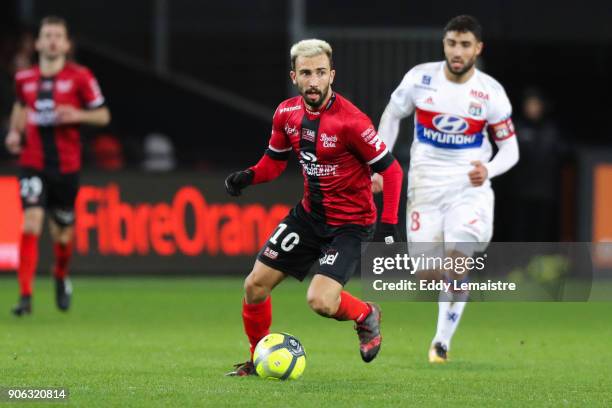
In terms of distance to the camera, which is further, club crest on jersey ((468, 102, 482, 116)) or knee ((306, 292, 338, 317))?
club crest on jersey ((468, 102, 482, 116))

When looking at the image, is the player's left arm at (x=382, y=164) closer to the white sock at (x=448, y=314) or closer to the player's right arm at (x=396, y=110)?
the player's right arm at (x=396, y=110)

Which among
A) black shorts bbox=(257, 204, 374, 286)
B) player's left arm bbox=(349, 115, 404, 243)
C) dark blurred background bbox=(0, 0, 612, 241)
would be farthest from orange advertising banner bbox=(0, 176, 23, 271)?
player's left arm bbox=(349, 115, 404, 243)

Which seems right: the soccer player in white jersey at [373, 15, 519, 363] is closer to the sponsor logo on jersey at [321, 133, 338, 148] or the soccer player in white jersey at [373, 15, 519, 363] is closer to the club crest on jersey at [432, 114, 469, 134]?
the club crest on jersey at [432, 114, 469, 134]

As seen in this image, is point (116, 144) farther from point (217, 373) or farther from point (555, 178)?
point (217, 373)

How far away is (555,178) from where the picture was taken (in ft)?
55.5

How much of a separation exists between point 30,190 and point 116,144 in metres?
5.17

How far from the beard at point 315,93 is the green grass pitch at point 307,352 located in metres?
1.54

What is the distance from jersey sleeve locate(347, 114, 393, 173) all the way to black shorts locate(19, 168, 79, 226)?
473cm

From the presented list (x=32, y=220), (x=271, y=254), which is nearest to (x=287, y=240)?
(x=271, y=254)

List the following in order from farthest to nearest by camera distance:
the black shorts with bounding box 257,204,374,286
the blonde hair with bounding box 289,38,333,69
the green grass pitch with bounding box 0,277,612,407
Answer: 1. the black shorts with bounding box 257,204,374,286
2. the blonde hair with bounding box 289,38,333,69
3. the green grass pitch with bounding box 0,277,612,407

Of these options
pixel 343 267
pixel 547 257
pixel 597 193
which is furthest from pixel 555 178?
pixel 343 267

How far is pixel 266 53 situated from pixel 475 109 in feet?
37.0

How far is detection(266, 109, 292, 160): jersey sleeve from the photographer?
332 inches
